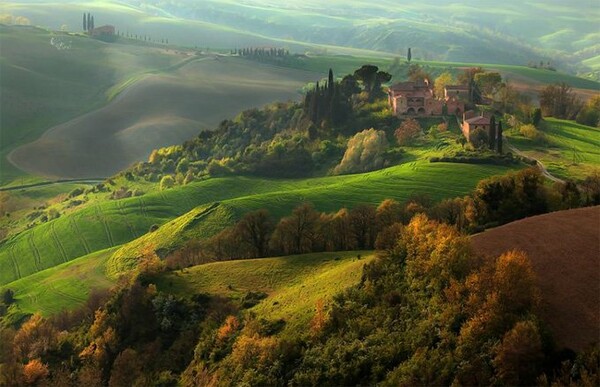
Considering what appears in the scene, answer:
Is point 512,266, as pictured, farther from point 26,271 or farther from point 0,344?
point 26,271

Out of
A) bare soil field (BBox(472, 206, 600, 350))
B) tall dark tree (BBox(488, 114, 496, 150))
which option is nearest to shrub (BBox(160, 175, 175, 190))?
tall dark tree (BBox(488, 114, 496, 150))

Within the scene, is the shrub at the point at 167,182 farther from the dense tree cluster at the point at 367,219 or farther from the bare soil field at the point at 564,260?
the bare soil field at the point at 564,260

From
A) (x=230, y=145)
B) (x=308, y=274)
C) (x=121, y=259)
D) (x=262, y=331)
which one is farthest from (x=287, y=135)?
(x=262, y=331)

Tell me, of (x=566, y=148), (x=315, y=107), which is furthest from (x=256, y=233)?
(x=315, y=107)

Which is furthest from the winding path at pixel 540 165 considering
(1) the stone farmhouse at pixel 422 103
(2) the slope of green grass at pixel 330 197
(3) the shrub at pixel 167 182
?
(3) the shrub at pixel 167 182

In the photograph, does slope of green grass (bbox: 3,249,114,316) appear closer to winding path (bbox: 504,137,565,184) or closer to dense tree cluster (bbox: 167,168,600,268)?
dense tree cluster (bbox: 167,168,600,268)

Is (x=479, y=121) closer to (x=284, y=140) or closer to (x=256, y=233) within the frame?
(x=284, y=140)
